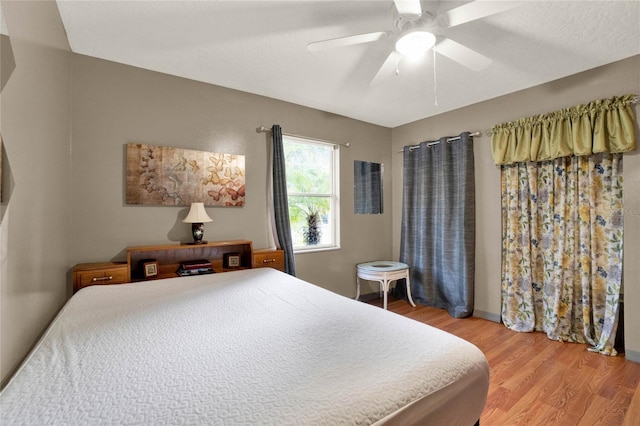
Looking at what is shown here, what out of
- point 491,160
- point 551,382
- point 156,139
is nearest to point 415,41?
point 491,160

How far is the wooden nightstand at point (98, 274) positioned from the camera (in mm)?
1974

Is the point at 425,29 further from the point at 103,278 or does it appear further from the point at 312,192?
the point at 103,278

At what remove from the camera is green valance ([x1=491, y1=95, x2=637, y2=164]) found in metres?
2.22

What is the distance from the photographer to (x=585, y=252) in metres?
2.43

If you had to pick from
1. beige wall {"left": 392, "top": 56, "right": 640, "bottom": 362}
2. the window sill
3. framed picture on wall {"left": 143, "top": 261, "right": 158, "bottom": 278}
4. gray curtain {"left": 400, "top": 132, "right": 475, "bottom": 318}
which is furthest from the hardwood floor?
framed picture on wall {"left": 143, "top": 261, "right": 158, "bottom": 278}

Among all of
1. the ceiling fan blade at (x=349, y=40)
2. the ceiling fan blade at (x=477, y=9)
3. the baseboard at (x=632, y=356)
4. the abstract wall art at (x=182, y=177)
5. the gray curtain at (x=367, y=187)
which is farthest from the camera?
the gray curtain at (x=367, y=187)

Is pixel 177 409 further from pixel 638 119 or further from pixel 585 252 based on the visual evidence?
pixel 638 119

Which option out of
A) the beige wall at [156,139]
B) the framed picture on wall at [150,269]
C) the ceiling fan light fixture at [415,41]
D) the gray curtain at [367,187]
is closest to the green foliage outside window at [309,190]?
the beige wall at [156,139]

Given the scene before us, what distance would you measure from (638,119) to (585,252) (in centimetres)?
112

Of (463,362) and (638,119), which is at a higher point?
(638,119)

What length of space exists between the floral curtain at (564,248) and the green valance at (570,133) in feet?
0.42

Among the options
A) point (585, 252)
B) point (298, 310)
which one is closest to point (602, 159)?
point (585, 252)

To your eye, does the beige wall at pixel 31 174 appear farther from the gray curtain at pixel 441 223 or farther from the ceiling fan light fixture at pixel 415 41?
the gray curtain at pixel 441 223

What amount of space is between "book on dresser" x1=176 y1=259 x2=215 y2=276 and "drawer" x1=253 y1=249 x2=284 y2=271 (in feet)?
1.38
